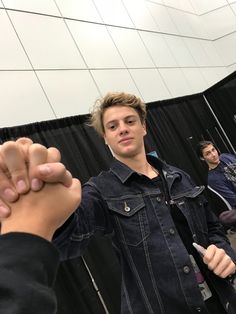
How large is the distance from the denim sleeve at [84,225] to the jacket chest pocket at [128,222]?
29 mm

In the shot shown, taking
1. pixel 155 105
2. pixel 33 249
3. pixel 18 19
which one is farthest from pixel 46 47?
pixel 33 249

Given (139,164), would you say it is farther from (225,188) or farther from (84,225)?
(225,188)

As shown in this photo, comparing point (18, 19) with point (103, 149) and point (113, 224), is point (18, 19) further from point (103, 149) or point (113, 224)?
point (113, 224)

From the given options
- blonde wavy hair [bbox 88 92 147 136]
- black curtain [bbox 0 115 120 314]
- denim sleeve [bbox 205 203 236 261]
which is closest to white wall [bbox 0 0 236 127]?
black curtain [bbox 0 115 120 314]

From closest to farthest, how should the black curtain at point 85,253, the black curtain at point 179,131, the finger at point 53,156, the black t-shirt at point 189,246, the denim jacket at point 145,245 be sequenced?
the finger at point 53,156, the denim jacket at point 145,245, the black t-shirt at point 189,246, the black curtain at point 85,253, the black curtain at point 179,131

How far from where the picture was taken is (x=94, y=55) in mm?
3455

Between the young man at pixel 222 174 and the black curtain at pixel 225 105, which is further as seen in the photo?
the black curtain at pixel 225 105

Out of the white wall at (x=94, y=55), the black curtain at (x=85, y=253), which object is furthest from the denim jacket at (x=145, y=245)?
the white wall at (x=94, y=55)

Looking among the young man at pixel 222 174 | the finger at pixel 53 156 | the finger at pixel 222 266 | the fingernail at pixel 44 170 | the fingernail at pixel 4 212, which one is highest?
the finger at pixel 53 156

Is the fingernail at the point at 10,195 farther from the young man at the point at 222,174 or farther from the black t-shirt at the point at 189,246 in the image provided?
the young man at the point at 222,174

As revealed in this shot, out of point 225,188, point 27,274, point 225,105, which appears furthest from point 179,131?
point 27,274

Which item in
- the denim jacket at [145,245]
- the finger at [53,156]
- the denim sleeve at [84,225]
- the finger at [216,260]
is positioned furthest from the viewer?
the denim jacket at [145,245]

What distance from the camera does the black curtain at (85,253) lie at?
2.05 metres

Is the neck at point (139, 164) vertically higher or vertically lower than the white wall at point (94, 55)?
lower
